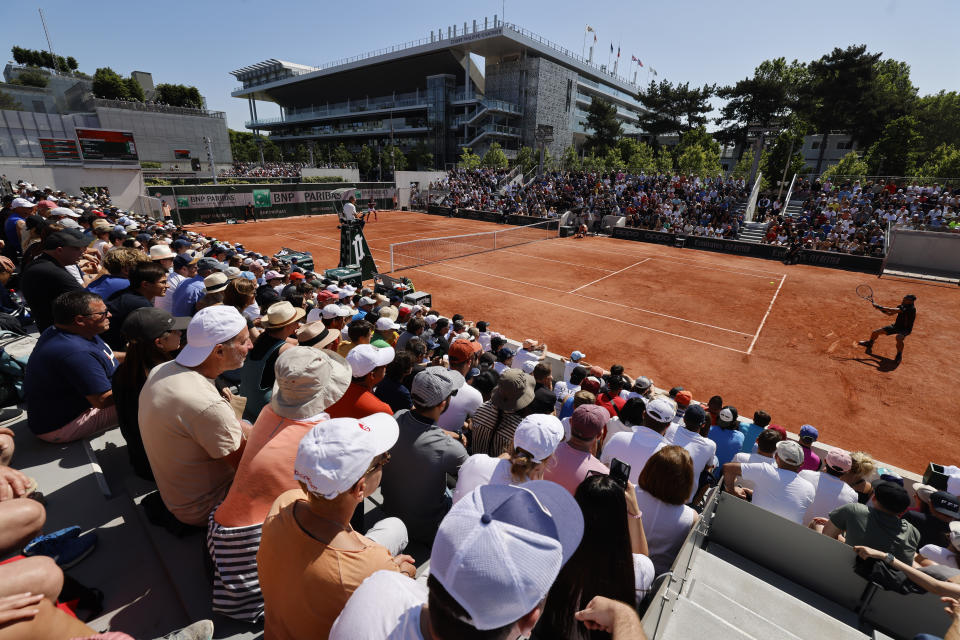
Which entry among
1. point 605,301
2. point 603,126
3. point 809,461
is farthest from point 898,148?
point 809,461

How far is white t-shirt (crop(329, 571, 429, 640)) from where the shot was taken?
1.56m

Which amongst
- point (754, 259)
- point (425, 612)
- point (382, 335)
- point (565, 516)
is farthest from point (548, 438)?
point (754, 259)

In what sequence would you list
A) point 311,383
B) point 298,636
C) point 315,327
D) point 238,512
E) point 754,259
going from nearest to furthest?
point 298,636 → point 238,512 → point 311,383 → point 315,327 → point 754,259

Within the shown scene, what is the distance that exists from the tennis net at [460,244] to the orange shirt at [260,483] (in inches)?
681

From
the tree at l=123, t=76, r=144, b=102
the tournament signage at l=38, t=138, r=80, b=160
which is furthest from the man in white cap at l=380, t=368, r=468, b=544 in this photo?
the tree at l=123, t=76, r=144, b=102

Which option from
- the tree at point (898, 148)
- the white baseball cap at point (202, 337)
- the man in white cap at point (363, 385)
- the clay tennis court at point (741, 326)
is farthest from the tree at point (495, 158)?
the white baseball cap at point (202, 337)

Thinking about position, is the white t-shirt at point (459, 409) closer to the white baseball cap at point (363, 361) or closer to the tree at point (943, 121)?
the white baseball cap at point (363, 361)

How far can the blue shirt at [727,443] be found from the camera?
5820 millimetres

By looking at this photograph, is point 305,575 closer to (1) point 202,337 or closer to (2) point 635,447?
(1) point 202,337

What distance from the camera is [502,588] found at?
1.32 m

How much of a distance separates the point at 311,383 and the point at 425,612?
1674 mm

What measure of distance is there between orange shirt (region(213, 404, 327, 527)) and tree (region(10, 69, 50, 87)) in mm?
85092

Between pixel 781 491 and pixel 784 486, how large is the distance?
0.06 meters

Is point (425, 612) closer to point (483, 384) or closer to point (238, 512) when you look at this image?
point (238, 512)
